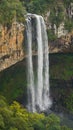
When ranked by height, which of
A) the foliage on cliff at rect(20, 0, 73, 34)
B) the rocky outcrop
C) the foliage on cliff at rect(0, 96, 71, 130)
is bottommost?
the foliage on cliff at rect(0, 96, 71, 130)

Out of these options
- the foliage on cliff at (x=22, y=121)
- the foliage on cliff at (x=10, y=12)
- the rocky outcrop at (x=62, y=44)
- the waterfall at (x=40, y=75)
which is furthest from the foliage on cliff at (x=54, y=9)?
the foliage on cliff at (x=22, y=121)

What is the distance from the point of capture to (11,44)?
2961cm

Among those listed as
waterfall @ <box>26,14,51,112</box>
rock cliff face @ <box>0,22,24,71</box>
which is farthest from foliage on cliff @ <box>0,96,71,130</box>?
waterfall @ <box>26,14,51,112</box>

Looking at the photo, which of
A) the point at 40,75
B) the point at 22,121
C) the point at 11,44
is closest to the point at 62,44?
the point at 40,75

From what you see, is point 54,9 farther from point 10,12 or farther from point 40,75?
point 10,12

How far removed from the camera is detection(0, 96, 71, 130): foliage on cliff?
958 inches

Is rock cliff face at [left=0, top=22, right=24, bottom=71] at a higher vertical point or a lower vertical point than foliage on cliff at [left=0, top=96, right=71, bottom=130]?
higher

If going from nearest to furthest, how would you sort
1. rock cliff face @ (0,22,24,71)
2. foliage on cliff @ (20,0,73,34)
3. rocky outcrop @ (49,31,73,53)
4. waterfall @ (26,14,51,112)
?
1. rock cliff face @ (0,22,24,71)
2. waterfall @ (26,14,51,112)
3. foliage on cliff @ (20,0,73,34)
4. rocky outcrop @ (49,31,73,53)

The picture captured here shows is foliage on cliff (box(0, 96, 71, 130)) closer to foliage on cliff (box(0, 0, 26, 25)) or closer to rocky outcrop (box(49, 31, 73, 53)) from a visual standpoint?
foliage on cliff (box(0, 0, 26, 25))

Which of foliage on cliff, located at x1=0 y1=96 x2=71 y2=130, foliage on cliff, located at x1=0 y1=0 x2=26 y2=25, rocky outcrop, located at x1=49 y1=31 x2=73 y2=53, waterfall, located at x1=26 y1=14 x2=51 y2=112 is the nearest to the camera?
foliage on cliff, located at x1=0 y1=96 x2=71 y2=130

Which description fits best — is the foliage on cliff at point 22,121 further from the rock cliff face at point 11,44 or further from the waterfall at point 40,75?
the waterfall at point 40,75

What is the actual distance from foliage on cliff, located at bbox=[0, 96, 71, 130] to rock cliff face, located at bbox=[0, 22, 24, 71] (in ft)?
12.2

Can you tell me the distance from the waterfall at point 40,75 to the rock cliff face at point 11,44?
114 cm

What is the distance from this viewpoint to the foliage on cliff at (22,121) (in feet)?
79.8
